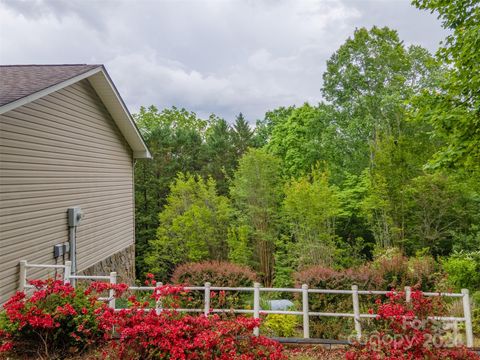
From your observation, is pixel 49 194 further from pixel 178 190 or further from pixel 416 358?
pixel 178 190

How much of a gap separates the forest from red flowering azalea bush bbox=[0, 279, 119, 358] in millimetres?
9205

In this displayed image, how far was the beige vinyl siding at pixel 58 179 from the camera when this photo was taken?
19.8 feet

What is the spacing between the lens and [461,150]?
19.1 feet

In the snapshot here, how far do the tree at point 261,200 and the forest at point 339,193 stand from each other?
0.15 feet

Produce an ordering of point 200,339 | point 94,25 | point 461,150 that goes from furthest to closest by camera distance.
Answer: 1. point 94,25
2. point 461,150
3. point 200,339

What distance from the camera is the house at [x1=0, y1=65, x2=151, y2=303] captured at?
6071 millimetres

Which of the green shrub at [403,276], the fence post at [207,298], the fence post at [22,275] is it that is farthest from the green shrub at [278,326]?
the fence post at [22,275]

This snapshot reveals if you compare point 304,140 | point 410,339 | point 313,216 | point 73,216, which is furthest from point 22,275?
point 304,140

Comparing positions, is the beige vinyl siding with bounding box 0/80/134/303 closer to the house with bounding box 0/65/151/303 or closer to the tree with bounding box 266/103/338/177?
the house with bounding box 0/65/151/303

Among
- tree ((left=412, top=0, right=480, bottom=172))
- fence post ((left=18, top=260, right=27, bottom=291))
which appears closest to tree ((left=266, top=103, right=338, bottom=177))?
tree ((left=412, top=0, right=480, bottom=172))

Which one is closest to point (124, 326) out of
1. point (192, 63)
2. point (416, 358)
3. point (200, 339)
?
point (200, 339)

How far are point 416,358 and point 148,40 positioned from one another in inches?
489

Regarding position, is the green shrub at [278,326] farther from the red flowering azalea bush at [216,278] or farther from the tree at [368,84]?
the tree at [368,84]

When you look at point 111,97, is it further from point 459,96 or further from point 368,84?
point 368,84
